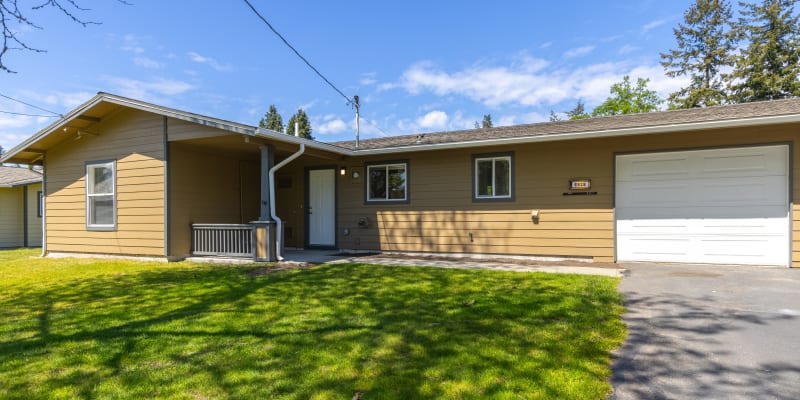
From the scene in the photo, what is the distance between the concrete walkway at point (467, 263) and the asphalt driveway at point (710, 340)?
117 cm

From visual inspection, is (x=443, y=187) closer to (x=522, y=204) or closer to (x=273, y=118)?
(x=522, y=204)

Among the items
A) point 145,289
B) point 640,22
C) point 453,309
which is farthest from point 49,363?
point 640,22

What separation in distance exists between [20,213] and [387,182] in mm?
13153

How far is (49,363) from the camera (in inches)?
104

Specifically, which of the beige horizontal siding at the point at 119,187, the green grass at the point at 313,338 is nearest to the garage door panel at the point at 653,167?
the green grass at the point at 313,338

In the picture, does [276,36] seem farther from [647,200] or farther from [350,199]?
[647,200]

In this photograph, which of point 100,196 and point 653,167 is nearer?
point 653,167

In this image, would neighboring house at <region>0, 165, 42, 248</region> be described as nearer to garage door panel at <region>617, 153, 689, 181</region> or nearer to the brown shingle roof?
the brown shingle roof

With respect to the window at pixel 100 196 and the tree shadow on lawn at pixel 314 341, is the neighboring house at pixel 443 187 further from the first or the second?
the tree shadow on lawn at pixel 314 341

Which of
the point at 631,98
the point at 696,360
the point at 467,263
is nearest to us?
the point at 696,360

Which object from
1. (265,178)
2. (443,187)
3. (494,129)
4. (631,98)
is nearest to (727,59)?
(631,98)

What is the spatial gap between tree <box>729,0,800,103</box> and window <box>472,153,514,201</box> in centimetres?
2079

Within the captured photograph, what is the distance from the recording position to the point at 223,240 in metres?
8.15

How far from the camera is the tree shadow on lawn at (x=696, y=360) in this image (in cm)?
226
